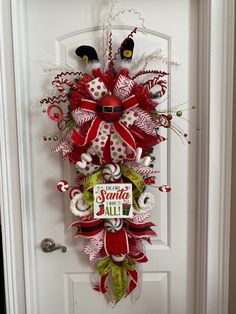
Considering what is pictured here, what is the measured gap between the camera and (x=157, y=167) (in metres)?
1.38

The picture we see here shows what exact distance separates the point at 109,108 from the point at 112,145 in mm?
147

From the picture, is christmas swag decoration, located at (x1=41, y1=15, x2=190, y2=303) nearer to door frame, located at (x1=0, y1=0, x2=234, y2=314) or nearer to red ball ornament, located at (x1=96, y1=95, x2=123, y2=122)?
red ball ornament, located at (x1=96, y1=95, x2=123, y2=122)

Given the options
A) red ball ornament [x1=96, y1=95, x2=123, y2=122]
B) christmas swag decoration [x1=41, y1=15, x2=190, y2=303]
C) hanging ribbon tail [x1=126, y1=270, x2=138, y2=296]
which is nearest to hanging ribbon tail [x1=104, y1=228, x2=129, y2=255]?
christmas swag decoration [x1=41, y1=15, x2=190, y2=303]

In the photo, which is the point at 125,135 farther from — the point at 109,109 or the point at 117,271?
the point at 117,271

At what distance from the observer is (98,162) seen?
1273 millimetres

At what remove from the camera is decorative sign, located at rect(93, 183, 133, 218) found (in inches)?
49.0

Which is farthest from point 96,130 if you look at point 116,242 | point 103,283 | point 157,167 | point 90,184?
point 103,283

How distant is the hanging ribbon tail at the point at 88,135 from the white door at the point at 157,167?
20 centimetres

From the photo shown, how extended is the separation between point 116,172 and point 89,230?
268 mm

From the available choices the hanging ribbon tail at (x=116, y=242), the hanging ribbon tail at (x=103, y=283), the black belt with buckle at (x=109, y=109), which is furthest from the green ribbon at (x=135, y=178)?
the hanging ribbon tail at (x=103, y=283)

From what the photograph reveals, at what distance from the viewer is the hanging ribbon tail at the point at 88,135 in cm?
119

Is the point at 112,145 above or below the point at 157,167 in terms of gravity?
above
